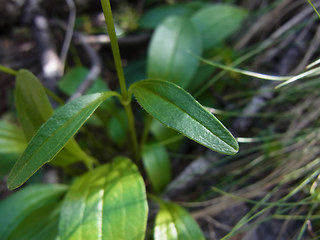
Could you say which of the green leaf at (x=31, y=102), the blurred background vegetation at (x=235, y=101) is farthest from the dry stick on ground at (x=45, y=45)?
the green leaf at (x=31, y=102)

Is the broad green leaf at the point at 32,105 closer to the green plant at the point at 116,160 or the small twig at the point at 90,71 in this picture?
the green plant at the point at 116,160

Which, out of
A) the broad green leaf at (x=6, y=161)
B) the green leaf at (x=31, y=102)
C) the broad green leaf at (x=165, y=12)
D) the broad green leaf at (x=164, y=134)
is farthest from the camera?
the broad green leaf at (x=165, y=12)

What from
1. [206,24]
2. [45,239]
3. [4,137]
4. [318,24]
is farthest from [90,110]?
[318,24]

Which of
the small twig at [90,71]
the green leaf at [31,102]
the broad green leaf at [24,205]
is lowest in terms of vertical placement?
the broad green leaf at [24,205]

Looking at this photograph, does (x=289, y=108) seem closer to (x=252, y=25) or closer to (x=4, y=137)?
(x=252, y=25)

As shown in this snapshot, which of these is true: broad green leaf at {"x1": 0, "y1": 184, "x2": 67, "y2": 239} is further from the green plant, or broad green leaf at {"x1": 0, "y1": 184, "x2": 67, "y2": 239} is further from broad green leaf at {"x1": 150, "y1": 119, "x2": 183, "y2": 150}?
broad green leaf at {"x1": 150, "y1": 119, "x2": 183, "y2": 150}

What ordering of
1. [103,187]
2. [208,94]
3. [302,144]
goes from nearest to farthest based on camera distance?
[103,187] → [302,144] → [208,94]

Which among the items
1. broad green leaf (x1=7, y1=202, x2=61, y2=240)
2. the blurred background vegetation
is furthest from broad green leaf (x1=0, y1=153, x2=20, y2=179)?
broad green leaf (x1=7, y1=202, x2=61, y2=240)
